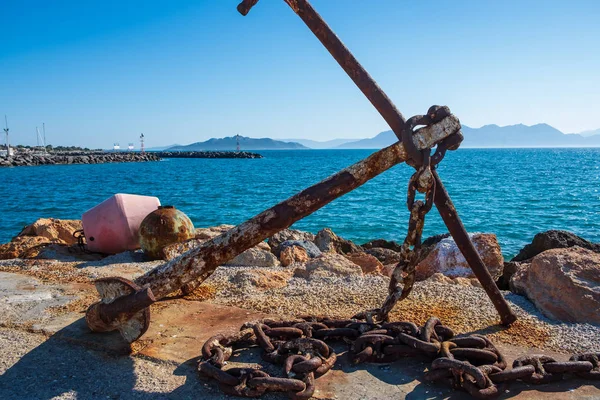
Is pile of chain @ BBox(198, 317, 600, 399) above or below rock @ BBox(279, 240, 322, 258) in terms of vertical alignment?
above

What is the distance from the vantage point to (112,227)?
667 cm

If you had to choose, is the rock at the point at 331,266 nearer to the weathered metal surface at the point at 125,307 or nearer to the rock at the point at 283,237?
the weathered metal surface at the point at 125,307

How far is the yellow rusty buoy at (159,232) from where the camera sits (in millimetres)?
6148

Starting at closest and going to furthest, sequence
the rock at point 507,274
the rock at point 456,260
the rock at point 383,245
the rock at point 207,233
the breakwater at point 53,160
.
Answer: the rock at point 507,274 → the rock at point 456,260 → the rock at point 207,233 → the rock at point 383,245 → the breakwater at point 53,160

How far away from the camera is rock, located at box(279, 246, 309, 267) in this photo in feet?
19.9

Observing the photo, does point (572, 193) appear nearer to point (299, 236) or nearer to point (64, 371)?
point (299, 236)

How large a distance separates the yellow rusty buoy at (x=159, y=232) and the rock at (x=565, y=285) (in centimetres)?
399

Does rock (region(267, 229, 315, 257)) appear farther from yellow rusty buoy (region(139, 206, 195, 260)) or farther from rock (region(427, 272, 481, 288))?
rock (region(427, 272, 481, 288))

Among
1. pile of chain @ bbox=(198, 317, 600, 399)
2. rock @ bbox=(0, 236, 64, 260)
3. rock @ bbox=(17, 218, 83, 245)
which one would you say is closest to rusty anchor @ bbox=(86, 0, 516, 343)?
pile of chain @ bbox=(198, 317, 600, 399)

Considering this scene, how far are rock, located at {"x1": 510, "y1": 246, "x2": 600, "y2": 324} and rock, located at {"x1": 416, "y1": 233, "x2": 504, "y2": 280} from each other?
147 cm

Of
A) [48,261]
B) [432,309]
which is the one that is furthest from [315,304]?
[48,261]

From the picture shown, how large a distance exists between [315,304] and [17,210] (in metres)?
21.5

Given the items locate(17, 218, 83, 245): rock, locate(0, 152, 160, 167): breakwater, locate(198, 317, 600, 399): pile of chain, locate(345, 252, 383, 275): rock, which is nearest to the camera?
locate(198, 317, 600, 399): pile of chain

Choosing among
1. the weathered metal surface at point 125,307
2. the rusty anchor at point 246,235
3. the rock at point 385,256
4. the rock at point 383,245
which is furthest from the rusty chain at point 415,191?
the rock at point 383,245
